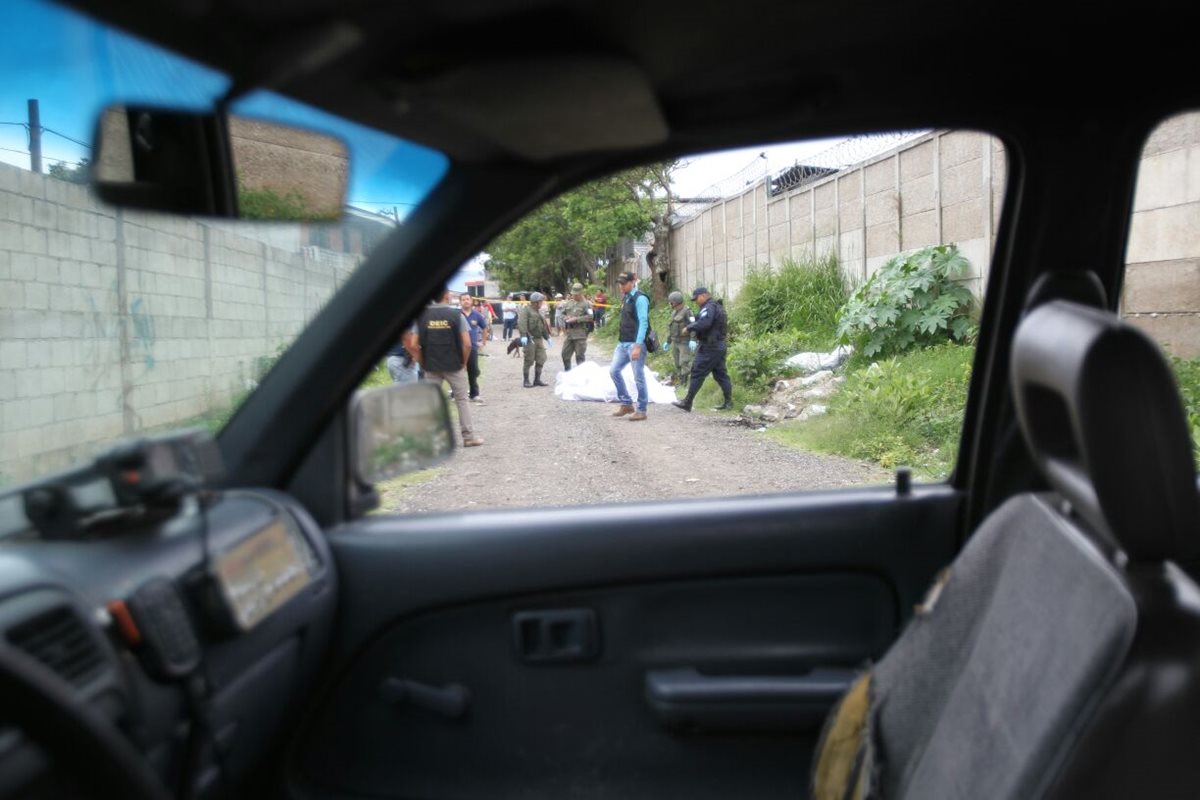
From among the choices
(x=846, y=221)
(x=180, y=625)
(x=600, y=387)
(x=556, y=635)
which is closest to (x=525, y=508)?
(x=556, y=635)

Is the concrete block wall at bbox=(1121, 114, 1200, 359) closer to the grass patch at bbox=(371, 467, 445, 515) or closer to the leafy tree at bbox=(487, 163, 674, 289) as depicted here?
the leafy tree at bbox=(487, 163, 674, 289)

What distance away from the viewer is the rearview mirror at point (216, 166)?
1601 mm

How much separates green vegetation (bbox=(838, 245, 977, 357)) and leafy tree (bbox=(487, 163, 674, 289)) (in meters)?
2.62

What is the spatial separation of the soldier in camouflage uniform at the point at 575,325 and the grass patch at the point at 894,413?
580 centimetres

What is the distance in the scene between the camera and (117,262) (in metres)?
2.14

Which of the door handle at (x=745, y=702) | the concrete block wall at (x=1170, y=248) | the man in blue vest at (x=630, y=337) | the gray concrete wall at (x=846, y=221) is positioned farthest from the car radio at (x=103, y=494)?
the man in blue vest at (x=630, y=337)

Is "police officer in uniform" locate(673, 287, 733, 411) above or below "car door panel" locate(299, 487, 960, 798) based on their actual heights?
above

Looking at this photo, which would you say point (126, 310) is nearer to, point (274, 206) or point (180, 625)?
point (274, 206)

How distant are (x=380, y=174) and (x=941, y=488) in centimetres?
147

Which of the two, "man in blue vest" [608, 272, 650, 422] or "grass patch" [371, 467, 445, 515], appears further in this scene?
"man in blue vest" [608, 272, 650, 422]

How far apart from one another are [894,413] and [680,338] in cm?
532

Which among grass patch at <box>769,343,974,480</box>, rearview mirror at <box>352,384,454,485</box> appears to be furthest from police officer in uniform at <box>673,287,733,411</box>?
rearview mirror at <box>352,384,454,485</box>

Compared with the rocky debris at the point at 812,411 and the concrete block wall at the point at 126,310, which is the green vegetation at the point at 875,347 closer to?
the rocky debris at the point at 812,411

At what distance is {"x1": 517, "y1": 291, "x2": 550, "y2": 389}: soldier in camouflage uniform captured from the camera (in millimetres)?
13055
